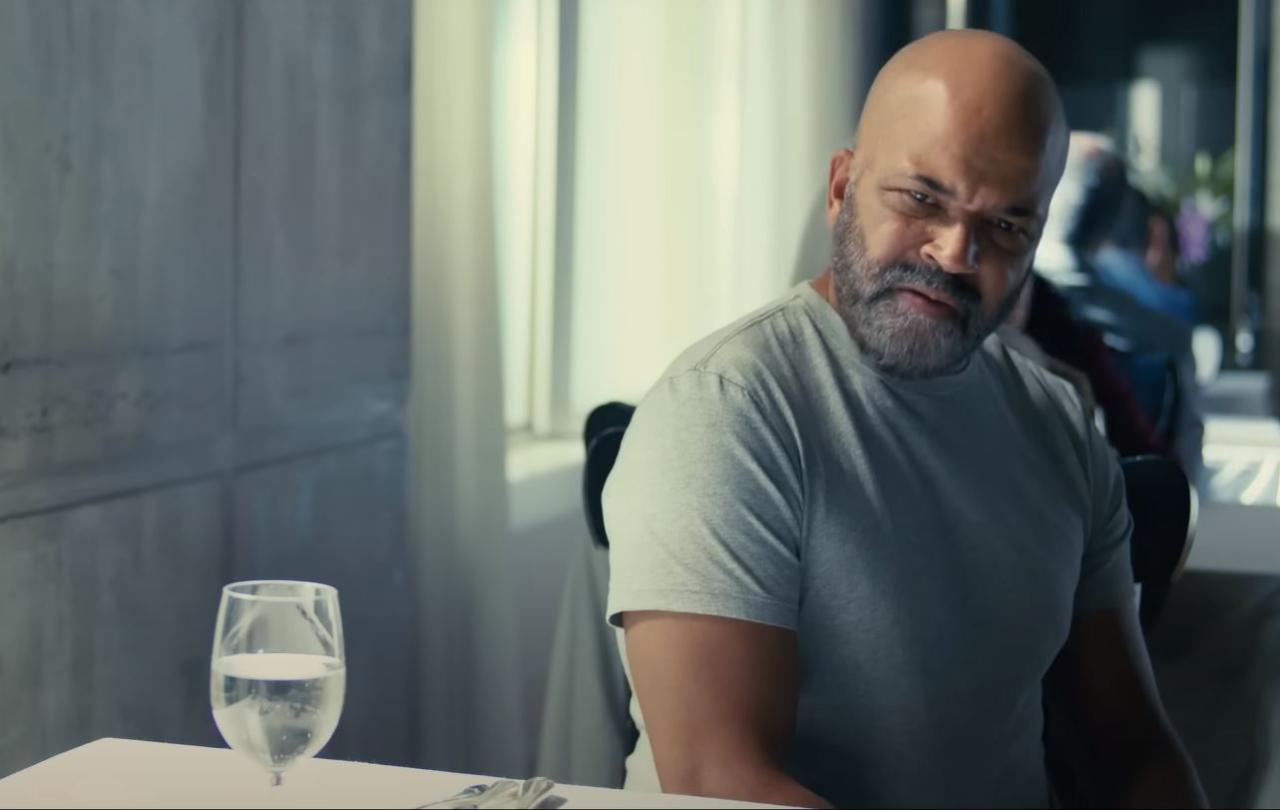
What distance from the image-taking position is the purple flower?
460 cm

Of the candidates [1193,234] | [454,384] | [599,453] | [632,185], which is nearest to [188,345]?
[599,453]

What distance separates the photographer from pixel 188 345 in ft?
6.32

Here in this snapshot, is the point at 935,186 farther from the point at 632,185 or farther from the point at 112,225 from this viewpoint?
the point at 632,185

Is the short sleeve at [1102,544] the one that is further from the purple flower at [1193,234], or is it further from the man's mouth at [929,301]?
the purple flower at [1193,234]

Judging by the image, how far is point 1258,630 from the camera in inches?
83.7

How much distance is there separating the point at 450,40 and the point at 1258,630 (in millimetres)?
1535

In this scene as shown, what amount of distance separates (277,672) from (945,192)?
737 mm

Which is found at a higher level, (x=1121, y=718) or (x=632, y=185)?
(x=632, y=185)

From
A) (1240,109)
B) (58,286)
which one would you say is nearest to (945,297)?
(58,286)

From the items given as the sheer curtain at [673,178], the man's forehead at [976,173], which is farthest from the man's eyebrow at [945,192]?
the sheer curtain at [673,178]

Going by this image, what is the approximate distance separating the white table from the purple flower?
396 centimetres

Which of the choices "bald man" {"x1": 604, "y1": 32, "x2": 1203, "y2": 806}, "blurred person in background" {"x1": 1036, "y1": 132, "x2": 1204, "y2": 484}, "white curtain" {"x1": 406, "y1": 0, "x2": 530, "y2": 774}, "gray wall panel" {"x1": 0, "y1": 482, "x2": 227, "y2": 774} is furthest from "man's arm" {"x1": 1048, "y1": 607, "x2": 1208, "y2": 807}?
"blurred person in background" {"x1": 1036, "y1": 132, "x2": 1204, "y2": 484}

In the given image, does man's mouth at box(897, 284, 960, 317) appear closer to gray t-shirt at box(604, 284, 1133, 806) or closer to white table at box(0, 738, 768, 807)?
gray t-shirt at box(604, 284, 1133, 806)

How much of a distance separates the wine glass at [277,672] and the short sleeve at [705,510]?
1.08ft
